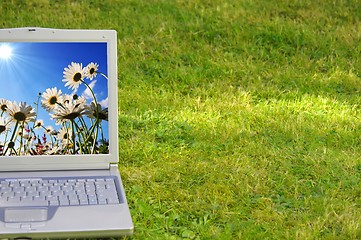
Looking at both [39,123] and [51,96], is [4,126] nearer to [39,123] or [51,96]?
[39,123]

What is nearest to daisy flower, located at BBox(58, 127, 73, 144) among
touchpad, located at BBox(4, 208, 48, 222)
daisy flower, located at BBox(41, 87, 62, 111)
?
daisy flower, located at BBox(41, 87, 62, 111)

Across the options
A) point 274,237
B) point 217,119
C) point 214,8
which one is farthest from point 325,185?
point 214,8

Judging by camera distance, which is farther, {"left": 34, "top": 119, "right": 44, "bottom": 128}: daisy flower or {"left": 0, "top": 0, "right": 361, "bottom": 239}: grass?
{"left": 0, "top": 0, "right": 361, "bottom": 239}: grass

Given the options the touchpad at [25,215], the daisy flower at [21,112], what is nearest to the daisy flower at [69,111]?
the daisy flower at [21,112]

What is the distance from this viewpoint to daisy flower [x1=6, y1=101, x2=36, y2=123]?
12.6 ft

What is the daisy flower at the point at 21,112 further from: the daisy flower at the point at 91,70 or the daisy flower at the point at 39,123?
the daisy flower at the point at 91,70

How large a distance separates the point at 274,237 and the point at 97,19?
3.81 m

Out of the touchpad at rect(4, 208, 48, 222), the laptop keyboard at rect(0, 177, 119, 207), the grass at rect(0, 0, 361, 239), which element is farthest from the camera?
the grass at rect(0, 0, 361, 239)

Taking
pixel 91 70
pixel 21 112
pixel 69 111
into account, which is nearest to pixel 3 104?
pixel 21 112

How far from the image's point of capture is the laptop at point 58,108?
12.4ft

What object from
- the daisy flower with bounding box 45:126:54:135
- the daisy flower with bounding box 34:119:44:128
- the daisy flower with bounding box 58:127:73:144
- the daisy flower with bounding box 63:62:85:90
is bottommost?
the daisy flower with bounding box 58:127:73:144

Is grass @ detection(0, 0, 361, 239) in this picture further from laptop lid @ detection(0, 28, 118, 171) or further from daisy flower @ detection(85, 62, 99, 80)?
daisy flower @ detection(85, 62, 99, 80)

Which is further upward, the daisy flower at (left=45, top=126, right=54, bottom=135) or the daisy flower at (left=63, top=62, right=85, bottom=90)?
the daisy flower at (left=63, top=62, right=85, bottom=90)

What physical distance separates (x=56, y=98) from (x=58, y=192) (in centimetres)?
48
